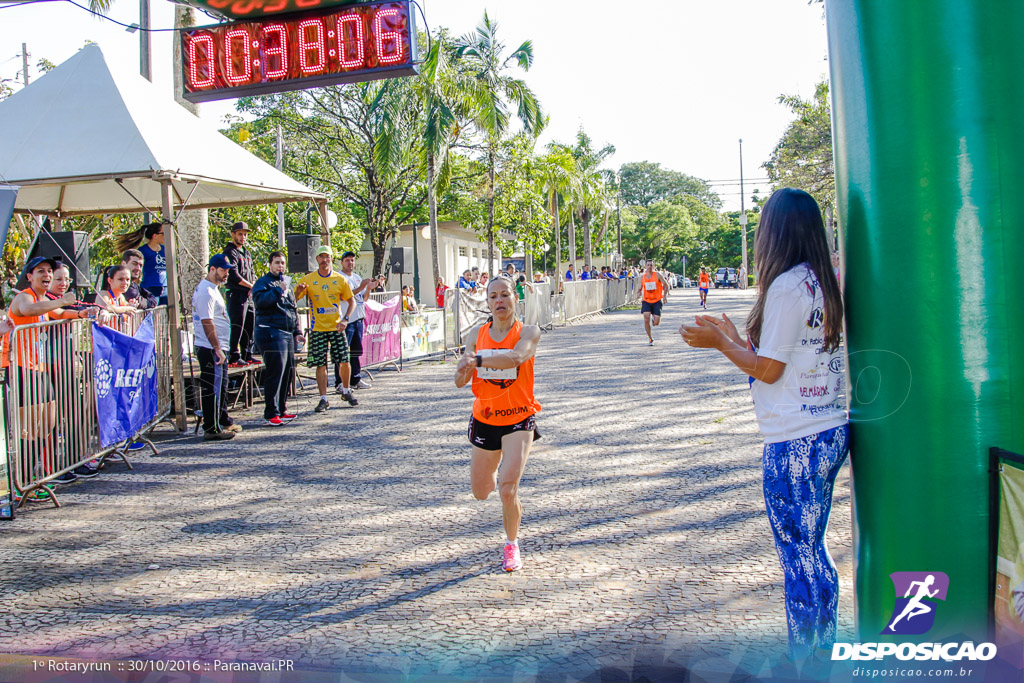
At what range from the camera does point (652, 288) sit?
18.4 m

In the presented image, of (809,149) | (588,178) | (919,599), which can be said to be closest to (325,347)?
(919,599)

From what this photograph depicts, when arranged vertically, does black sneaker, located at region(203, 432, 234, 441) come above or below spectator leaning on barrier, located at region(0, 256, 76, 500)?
below

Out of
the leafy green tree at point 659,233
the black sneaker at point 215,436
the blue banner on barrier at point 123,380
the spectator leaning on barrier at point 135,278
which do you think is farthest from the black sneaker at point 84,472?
the leafy green tree at point 659,233

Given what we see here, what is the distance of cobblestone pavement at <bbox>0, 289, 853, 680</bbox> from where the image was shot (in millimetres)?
3705

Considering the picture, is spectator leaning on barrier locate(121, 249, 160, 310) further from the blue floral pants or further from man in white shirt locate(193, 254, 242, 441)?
the blue floral pants

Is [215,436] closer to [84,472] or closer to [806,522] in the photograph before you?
[84,472]

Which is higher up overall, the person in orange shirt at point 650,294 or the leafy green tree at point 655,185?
the leafy green tree at point 655,185

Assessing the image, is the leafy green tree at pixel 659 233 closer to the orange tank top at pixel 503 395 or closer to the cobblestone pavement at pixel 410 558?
the cobblestone pavement at pixel 410 558

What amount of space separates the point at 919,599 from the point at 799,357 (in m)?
0.88

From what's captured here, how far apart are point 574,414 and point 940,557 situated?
7.11 meters

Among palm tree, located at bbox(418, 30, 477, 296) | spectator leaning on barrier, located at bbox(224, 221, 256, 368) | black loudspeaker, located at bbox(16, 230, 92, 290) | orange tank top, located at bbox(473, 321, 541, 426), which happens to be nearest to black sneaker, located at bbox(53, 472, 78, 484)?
spectator leaning on barrier, located at bbox(224, 221, 256, 368)

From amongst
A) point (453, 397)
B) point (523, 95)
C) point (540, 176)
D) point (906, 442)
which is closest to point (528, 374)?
point (906, 442)

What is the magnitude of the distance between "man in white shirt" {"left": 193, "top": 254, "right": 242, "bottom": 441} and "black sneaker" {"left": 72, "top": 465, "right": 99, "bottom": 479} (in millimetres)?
1585

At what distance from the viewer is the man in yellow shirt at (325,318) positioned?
34.1ft
